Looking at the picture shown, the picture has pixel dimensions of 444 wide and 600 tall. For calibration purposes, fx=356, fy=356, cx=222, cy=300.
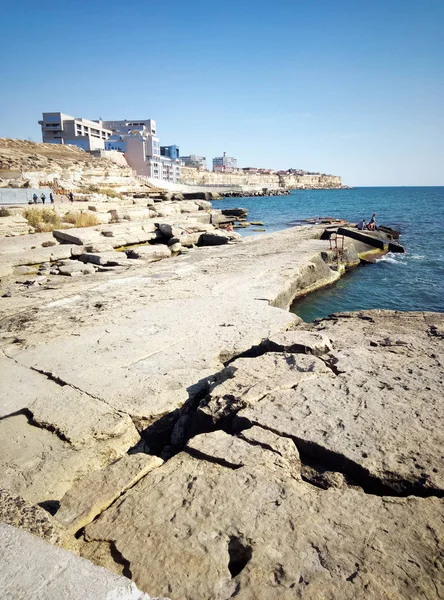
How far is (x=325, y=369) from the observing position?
133 inches

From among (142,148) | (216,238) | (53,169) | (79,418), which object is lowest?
(79,418)

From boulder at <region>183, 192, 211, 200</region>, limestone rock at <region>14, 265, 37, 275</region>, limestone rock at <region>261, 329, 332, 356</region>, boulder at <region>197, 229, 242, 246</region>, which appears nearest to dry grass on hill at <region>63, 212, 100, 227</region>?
boulder at <region>197, 229, 242, 246</region>

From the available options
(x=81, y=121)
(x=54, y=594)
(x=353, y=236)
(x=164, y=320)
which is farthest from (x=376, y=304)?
(x=81, y=121)

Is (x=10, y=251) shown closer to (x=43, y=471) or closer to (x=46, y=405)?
(x=46, y=405)

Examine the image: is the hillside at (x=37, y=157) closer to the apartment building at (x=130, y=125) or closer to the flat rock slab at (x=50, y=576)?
the flat rock slab at (x=50, y=576)

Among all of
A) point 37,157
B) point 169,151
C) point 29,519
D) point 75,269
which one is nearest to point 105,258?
point 75,269

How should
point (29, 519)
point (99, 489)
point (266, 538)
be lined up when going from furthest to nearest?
point (99, 489) → point (266, 538) → point (29, 519)

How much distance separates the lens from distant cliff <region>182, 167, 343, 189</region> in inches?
3812

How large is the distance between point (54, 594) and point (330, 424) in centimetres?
193

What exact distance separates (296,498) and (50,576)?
126cm

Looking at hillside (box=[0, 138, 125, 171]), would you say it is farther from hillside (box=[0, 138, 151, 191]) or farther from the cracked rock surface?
the cracked rock surface

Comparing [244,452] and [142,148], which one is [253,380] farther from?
[142,148]

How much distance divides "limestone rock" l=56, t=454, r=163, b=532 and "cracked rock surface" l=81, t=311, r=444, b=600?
94 mm

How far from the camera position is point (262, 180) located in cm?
12306
